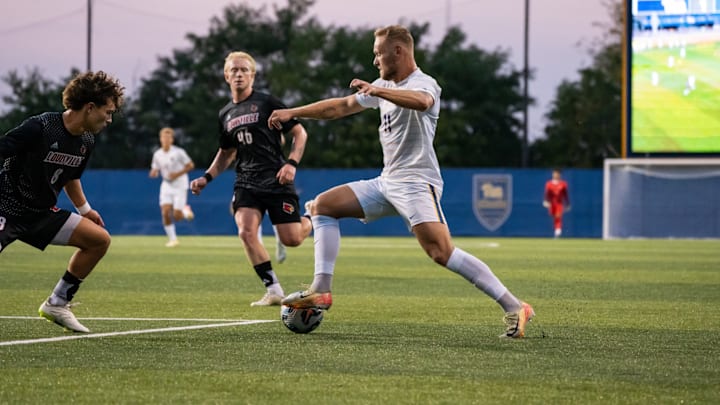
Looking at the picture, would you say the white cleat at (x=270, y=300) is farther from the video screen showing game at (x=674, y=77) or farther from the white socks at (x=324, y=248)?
the video screen showing game at (x=674, y=77)

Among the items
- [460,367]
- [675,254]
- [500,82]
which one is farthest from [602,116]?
[460,367]

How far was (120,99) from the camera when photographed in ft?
24.7

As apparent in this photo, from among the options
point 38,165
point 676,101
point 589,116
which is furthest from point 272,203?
point 589,116

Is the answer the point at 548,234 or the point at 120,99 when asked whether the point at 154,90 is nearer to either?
the point at 548,234

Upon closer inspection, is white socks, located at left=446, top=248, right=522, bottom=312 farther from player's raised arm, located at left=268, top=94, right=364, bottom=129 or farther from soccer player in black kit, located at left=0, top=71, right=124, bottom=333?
soccer player in black kit, located at left=0, top=71, right=124, bottom=333

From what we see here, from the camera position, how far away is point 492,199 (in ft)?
109

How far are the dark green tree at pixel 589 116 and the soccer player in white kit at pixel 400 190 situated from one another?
46832mm

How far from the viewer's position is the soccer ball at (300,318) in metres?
7.68

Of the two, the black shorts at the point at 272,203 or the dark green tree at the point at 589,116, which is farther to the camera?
the dark green tree at the point at 589,116

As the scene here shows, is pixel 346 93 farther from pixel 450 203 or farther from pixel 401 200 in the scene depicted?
pixel 401 200

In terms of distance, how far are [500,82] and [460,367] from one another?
2099 inches

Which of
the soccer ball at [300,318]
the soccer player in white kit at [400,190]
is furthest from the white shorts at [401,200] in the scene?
the soccer ball at [300,318]

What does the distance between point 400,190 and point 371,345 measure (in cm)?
107

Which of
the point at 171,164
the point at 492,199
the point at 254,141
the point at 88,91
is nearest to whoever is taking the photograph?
the point at 88,91
